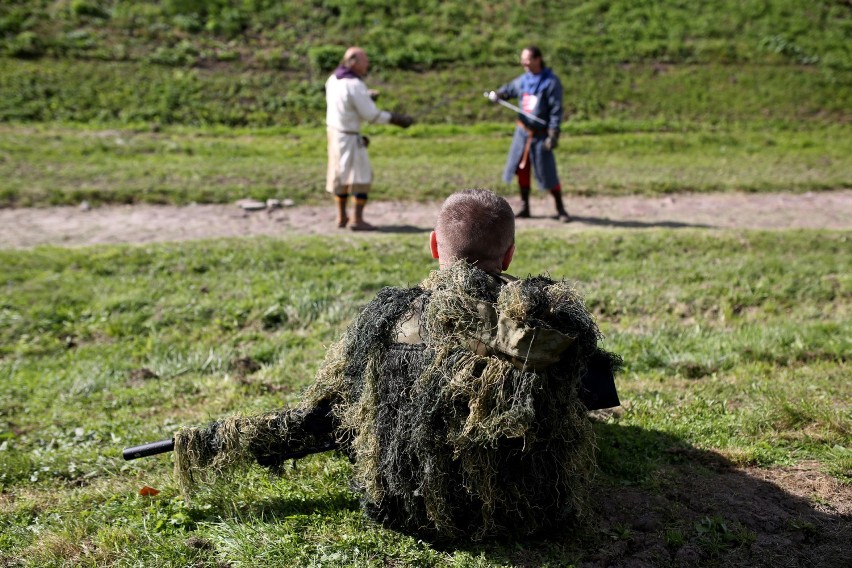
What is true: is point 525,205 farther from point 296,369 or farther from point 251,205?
point 296,369

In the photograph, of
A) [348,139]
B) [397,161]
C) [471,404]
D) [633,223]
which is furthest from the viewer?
[397,161]

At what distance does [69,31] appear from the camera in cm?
1596

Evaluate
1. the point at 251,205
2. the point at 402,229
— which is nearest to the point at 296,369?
the point at 402,229

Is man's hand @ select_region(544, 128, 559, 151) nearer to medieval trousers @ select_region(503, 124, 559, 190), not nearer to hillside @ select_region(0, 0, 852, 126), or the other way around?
medieval trousers @ select_region(503, 124, 559, 190)

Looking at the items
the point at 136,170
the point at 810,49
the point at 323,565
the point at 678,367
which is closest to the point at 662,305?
the point at 678,367

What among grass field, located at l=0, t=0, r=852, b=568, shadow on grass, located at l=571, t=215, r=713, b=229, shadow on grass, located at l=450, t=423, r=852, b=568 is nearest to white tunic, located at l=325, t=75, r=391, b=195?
→ grass field, located at l=0, t=0, r=852, b=568

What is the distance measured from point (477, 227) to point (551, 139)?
6388mm

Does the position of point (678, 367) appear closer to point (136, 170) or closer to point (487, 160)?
point (487, 160)

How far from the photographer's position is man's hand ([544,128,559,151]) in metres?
9.48

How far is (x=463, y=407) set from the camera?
324 centimetres

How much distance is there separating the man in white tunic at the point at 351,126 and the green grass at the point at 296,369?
117cm

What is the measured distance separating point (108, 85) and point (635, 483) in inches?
514

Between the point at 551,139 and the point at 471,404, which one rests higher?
the point at 551,139

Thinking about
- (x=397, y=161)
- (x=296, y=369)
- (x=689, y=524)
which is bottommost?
(x=296, y=369)
